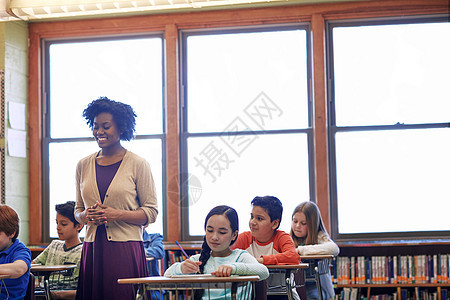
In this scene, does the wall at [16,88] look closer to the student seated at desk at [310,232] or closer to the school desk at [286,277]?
the student seated at desk at [310,232]

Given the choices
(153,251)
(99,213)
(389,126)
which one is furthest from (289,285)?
(389,126)

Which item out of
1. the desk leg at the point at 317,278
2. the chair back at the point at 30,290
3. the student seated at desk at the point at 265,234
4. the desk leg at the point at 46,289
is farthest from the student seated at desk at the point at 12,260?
the desk leg at the point at 317,278

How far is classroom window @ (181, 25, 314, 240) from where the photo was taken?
233 inches

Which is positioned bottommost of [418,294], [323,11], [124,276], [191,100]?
[418,294]

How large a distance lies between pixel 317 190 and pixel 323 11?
60.5 inches

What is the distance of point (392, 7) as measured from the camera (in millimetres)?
5820

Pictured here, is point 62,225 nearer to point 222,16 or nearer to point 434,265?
point 222,16

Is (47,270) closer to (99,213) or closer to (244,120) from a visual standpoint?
(99,213)

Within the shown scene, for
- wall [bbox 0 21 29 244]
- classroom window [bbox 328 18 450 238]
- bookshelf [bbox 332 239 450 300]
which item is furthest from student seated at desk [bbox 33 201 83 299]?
classroom window [bbox 328 18 450 238]

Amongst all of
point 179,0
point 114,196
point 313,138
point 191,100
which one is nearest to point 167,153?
point 191,100

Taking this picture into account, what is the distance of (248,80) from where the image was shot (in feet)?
19.7

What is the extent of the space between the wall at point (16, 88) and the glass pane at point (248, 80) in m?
1.51

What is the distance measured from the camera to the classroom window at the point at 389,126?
5.78 metres

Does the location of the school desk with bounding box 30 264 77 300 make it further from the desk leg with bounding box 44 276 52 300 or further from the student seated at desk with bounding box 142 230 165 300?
the student seated at desk with bounding box 142 230 165 300
